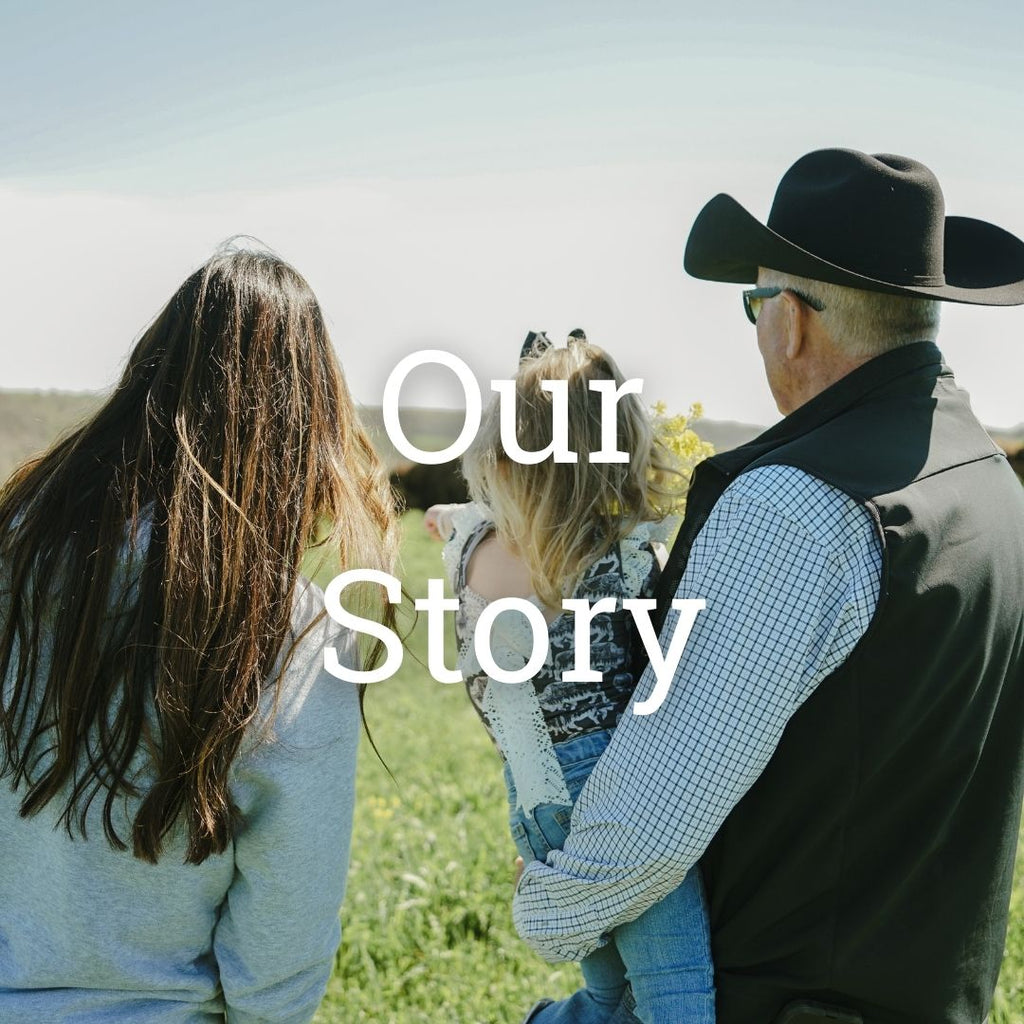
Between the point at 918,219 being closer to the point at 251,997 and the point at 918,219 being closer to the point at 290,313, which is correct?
the point at 290,313

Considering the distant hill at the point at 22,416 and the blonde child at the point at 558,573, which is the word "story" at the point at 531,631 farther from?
the distant hill at the point at 22,416

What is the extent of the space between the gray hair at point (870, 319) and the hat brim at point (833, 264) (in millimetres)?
29

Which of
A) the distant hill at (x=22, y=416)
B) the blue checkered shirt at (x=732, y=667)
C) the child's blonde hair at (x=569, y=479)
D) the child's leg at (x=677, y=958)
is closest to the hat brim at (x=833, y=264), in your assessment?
the child's blonde hair at (x=569, y=479)

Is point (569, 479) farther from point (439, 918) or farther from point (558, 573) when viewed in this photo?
point (439, 918)

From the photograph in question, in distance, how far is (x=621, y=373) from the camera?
2848 millimetres

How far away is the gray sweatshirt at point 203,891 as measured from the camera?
186cm

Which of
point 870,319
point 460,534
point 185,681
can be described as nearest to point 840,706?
point 870,319

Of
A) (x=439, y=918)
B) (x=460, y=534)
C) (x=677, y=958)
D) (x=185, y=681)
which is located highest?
(x=460, y=534)

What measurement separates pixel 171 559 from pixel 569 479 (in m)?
1.17

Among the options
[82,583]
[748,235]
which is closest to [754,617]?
[748,235]

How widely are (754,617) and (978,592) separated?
1.38 feet

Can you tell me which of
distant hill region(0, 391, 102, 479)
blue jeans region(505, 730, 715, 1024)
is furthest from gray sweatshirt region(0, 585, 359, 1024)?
distant hill region(0, 391, 102, 479)

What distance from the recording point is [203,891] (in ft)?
6.34

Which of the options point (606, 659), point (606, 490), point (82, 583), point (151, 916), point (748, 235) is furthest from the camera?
point (606, 490)
